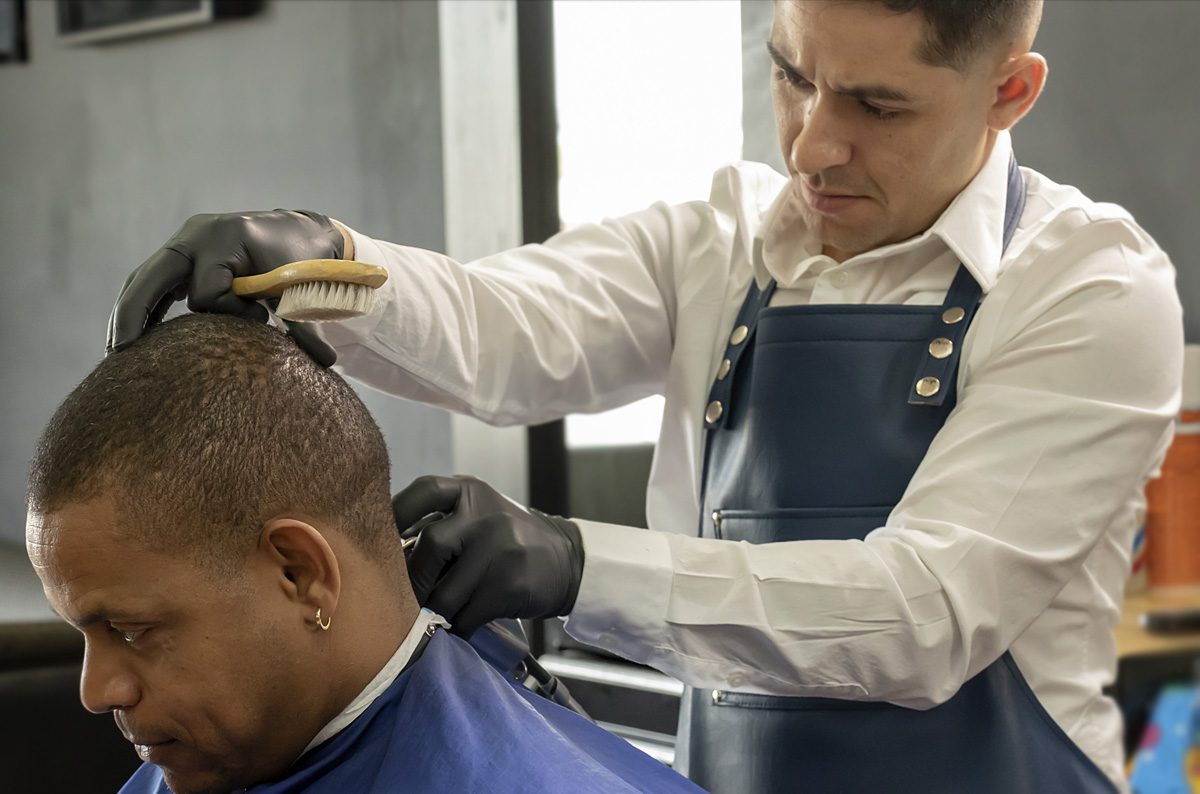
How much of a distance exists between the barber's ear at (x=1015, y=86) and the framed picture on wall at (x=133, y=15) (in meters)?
2.30

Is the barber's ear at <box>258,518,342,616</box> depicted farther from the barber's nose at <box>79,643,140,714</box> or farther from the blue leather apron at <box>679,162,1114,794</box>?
the blue leather apron at <box>679,162,1114,794</box>

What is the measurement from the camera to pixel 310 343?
1.36m

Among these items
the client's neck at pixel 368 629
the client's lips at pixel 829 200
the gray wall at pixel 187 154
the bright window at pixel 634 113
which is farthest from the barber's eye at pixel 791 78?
the gray wall at pixel 187 154

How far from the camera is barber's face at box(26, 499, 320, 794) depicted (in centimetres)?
118

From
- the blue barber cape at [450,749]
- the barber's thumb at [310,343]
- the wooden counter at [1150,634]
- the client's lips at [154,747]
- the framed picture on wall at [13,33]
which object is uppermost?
the framed picture on wall at [13,33]

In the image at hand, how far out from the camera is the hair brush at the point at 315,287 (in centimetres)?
129

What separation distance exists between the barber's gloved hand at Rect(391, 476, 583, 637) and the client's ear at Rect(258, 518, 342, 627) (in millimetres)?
150

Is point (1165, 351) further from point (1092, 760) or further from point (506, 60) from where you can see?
point (506, 60)

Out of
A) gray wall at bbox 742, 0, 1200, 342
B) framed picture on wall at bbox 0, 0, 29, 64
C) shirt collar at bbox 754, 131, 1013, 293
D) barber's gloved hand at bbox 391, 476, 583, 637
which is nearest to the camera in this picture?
barber's gloved hand at bbox 391, 476, 583, 637

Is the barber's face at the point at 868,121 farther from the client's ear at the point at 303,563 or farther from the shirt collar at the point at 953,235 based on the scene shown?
the client's ear at the point at 303,563

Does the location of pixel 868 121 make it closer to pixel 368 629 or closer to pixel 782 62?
pixel 782 62

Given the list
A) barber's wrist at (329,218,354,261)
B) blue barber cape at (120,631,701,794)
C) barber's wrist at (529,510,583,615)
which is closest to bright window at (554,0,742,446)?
barber's wrist at (329,218,354,261)

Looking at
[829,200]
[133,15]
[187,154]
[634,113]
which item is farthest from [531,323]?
[133,15]

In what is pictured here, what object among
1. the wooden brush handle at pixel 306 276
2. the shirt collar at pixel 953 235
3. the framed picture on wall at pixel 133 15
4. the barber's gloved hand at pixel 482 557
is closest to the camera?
the wooden brush handle at pixel 306 276
